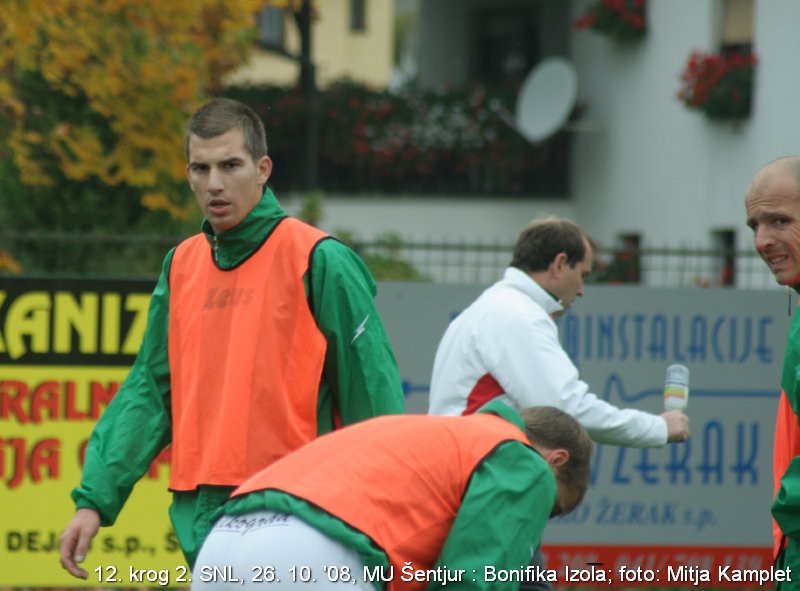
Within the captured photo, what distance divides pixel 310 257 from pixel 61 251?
541 centimetres

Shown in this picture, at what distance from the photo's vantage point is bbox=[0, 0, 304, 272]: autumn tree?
43.3 ft

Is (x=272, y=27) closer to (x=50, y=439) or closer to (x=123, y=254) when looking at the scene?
(x=123, y=254)

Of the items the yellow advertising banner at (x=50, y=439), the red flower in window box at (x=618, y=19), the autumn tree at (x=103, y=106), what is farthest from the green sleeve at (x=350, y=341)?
the red flower in window box at (x=618, y=19)

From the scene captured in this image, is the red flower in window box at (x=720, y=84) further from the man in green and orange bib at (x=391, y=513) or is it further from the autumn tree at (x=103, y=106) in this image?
the man in green and orange bib at (x=391, y=513)

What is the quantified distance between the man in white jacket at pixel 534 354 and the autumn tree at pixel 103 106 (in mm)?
7506

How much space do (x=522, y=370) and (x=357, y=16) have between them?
112 ft

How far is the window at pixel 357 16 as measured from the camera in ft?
127

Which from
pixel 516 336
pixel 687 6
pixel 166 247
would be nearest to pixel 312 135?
pixel 687 6

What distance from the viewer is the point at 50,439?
8094mm

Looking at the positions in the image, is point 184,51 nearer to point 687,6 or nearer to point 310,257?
point 687,6

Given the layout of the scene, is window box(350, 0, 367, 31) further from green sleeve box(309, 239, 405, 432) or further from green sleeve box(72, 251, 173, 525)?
green sleeve box(309, 239, 405, 432)

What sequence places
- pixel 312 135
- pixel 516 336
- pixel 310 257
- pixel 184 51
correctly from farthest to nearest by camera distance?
pixel 312 135 < pixel 184 51 < pixel 516 336 < pixel 310 257

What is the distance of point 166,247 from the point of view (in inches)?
393

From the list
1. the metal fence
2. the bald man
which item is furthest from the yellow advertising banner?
the bald man
